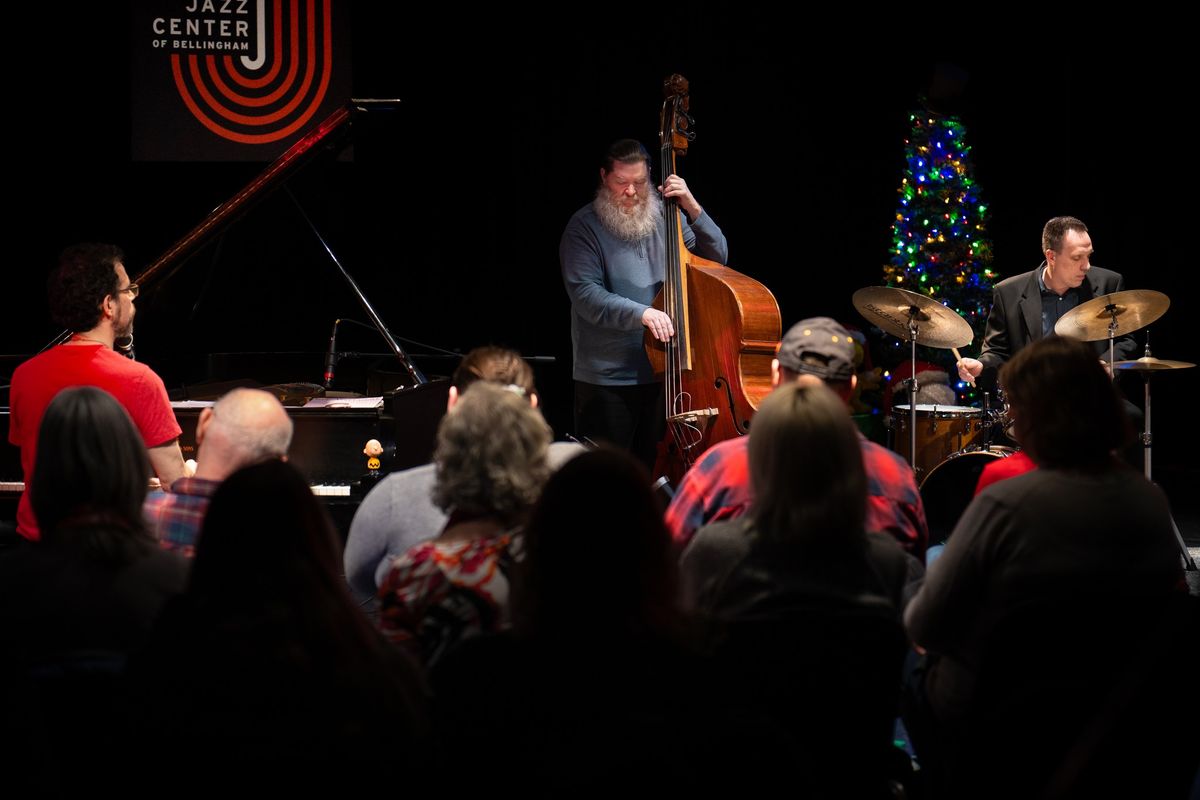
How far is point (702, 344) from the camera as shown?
5.12 meters

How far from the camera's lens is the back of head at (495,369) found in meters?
3.44

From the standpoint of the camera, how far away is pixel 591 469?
2129 mm

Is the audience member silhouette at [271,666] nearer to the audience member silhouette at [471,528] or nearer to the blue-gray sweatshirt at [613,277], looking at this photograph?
the audience member silhouette at [471,528]

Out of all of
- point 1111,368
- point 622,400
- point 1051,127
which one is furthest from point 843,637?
point 1051,127

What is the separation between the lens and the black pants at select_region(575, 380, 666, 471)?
567cm

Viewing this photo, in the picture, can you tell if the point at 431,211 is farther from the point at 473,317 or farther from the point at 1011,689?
the point at 1011,689

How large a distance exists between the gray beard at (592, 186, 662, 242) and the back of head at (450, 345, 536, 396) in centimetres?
226

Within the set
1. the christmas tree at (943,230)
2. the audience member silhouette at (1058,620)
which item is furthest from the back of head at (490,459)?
the christmas tree at (943,230)

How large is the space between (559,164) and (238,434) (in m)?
5.81

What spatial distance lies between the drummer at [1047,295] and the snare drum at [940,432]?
0.28m

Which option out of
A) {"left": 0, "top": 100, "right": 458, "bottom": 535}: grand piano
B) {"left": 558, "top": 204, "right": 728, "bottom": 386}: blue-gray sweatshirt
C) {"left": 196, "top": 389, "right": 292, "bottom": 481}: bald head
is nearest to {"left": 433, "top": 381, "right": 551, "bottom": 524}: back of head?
{"left": 196, "top": 389, "right": 292, "bottom": 481}: bald head

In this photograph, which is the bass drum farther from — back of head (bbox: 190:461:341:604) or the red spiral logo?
back of head (bbox: 190:461:341:604)

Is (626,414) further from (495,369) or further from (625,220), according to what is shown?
(495,369)

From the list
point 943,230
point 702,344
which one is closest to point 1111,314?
point 702,344
